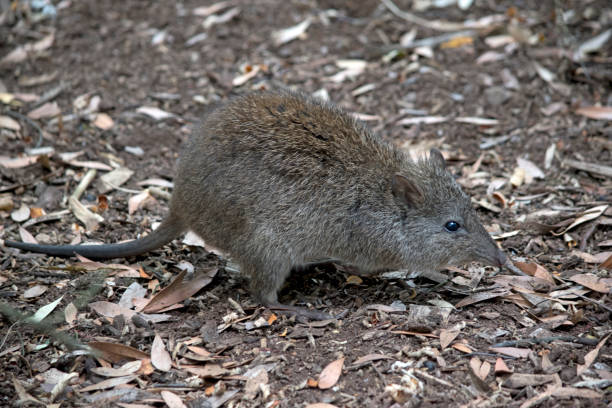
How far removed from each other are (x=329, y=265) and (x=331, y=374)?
5.86 feet

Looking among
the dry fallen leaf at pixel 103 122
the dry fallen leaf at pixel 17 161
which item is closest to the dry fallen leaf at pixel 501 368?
the dry fallen leaf at pixel 17 161

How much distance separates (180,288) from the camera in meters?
5.34

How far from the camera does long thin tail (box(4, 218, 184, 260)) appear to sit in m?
5.52

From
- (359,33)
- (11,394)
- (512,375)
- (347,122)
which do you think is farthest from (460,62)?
(11,394)

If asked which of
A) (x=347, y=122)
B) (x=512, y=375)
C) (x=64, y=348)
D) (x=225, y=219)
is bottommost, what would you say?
(x=512, y=375)

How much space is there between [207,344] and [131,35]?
19.6 feet

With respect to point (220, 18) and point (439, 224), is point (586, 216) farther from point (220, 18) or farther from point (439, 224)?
point (220, 18)

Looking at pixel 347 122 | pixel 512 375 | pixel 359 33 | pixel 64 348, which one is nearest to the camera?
pixel 512 375

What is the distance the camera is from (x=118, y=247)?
18.3 feet

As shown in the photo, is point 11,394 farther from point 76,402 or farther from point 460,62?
point 460,62

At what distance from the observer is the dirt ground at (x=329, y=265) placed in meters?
4.29

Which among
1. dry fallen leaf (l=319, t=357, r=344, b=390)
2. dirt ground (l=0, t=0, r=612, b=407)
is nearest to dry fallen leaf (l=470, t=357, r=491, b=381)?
dirt ground (l=0, t=0, r=612, b=407)

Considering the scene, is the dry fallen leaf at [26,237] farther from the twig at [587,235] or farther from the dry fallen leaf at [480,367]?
the twig at [587,235]

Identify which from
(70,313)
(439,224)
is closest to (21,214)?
(70,313)
